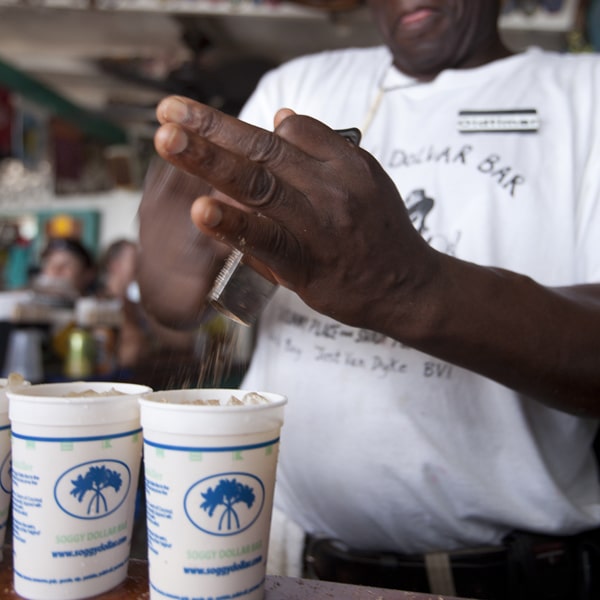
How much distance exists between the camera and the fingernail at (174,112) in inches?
22.6

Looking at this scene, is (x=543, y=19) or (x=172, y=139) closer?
(x=172, y=139)

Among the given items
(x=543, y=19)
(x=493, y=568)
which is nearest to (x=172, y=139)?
(x=493, y=568)

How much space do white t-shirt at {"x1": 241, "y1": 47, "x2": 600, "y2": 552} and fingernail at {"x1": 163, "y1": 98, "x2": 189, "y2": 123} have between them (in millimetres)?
616

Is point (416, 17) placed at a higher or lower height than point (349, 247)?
higher

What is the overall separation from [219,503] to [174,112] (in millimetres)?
379

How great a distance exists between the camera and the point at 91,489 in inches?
27.7

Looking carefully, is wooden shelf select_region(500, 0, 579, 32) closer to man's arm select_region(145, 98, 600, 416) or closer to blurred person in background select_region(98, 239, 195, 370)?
blurred person in background select_region(98, 239, 195, 370)

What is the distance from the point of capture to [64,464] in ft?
2.28

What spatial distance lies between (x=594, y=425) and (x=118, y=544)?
0.86 metres

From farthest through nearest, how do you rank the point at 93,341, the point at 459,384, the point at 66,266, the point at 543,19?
1. the point at 66,266
2. the point at 93,341
3. the point at 543,19
4. the point at 459,384

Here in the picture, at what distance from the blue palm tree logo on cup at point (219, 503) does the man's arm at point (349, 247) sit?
20 centimetres

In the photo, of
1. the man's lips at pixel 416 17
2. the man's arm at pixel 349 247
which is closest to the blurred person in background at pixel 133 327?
the man's arm at pixel 349 247

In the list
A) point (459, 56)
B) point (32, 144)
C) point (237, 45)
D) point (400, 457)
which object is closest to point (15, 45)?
point (32, 144)

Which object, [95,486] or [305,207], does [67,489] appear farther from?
[305,207]
